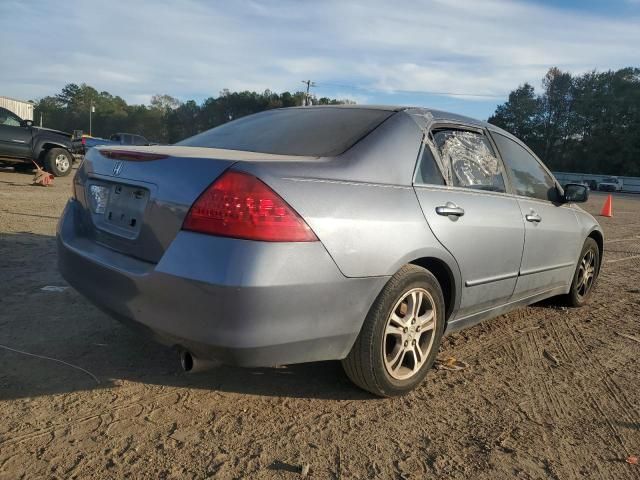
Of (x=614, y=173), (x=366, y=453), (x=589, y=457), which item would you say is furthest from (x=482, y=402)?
(x=614, y=173)

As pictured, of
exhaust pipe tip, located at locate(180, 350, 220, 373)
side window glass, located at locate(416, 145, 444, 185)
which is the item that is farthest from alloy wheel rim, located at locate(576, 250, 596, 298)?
exhaust pipe tip, located at locate(180, 350, 220, 373)

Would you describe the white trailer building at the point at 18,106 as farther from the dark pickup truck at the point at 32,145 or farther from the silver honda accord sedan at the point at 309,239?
the silver honda accord sedan at the point at 309,239

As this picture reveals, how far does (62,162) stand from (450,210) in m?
13.9

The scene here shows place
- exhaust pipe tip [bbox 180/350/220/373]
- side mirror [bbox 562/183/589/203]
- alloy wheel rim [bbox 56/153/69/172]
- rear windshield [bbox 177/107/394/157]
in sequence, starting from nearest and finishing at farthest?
1. exhaust pipe tip [bbox 180/350/220/373]
2. rear windshield [bbox 177/107/394/157]
3. side mirror [bbox 562/183/589/203]
4. alloy wheel rim [bbox 56/153/69/172]

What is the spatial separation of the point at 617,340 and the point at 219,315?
11.0 ft

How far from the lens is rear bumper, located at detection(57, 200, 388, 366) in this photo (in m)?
2.16

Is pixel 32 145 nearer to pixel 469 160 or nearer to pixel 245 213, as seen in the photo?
pixel 469 160

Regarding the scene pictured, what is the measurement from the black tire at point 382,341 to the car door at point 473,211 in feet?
0.90

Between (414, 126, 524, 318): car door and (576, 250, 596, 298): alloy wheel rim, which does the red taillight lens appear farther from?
(576, 250, 596, 298): alloy wheel rim

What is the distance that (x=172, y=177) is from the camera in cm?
239

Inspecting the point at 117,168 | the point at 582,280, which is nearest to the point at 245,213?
the point at 117,168

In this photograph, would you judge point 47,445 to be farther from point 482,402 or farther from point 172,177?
point 482,402

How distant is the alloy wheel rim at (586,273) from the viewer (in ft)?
16.1

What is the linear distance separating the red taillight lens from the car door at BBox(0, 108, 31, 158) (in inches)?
519
